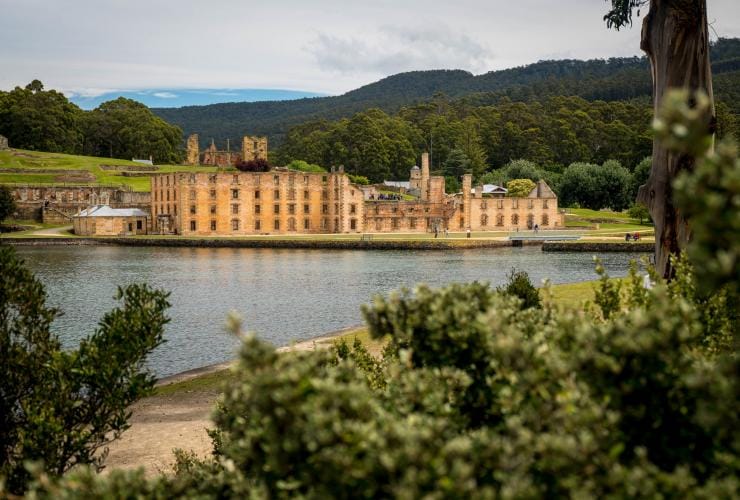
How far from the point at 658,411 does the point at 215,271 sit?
44.2 metres

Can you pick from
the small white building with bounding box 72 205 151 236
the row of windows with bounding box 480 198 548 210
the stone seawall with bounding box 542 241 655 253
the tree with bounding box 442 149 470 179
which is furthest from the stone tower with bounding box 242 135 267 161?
the stone seawall with bounding box 542 241 655 253

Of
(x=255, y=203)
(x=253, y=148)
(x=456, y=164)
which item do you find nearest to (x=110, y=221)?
(x=255, y=203)

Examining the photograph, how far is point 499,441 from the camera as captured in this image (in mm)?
3930

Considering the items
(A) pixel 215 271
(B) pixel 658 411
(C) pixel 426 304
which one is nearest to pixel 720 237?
(B) pixel 658 411

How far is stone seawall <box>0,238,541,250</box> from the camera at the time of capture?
215 feet

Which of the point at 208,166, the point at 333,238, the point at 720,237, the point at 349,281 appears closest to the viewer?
the point at 720,237

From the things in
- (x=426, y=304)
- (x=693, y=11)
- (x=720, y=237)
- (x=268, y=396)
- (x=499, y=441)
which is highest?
(x=693, y=11)

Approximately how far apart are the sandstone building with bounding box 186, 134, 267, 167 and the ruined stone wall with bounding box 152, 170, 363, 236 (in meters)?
33.3

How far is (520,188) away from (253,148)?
44846mm

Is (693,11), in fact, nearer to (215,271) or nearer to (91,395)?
(91,395)

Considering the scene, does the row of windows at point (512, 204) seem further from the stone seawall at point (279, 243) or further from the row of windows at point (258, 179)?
the row of windows at point (258, 179)

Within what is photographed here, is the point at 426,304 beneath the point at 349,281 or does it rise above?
above

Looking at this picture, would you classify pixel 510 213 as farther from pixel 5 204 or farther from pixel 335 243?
pixel 5 204

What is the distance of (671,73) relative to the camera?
11.8 meters
